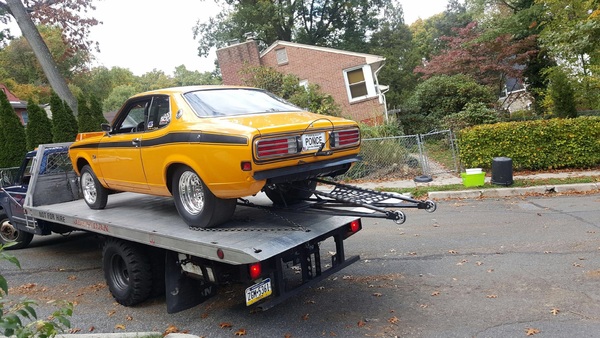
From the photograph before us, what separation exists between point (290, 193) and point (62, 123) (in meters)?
15.7

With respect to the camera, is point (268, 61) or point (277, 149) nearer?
point (277, 149)

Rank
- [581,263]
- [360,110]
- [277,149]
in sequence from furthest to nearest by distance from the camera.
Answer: [360,110], [581,263], [277,149]

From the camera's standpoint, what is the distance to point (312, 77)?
76.9 ft

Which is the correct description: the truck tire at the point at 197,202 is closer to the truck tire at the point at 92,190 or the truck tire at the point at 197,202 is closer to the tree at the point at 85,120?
the truck tire at the point at 92,190

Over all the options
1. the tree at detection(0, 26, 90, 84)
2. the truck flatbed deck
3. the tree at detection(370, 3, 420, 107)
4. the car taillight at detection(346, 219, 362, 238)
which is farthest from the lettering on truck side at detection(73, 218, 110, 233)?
the tree at detection(0, 26, 90, 84)

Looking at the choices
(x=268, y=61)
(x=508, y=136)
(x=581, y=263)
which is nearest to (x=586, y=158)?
(x=508, y=136)

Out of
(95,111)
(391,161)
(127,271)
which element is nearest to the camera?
(127,271)

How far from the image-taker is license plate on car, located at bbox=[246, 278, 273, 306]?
12.2ft

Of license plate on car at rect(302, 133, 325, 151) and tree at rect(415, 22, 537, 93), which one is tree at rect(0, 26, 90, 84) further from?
license plate on car at rect(302, 133, 325, 151)

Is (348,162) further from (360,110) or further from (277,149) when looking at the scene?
(360,110)

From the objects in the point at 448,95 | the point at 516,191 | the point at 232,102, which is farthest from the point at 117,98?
the point at 232,102

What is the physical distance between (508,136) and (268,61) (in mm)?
15159

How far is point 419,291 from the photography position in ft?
15.8

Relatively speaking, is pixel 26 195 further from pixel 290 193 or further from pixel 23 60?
pixel 23 60
